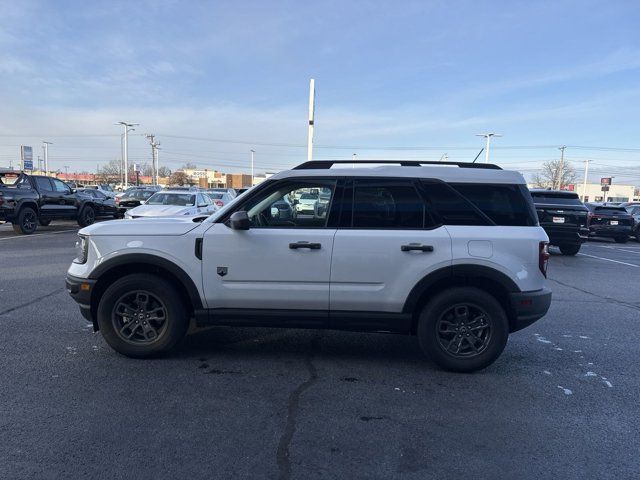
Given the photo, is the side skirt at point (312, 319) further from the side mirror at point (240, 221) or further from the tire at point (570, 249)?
the tire at point (570, 249)

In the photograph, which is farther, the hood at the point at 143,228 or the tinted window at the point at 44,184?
the tinted window at the point at 44,184

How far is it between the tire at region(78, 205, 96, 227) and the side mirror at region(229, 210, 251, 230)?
53.4 ft

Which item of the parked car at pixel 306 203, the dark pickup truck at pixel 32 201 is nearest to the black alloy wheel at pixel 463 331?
the parked car at pixel 306 203

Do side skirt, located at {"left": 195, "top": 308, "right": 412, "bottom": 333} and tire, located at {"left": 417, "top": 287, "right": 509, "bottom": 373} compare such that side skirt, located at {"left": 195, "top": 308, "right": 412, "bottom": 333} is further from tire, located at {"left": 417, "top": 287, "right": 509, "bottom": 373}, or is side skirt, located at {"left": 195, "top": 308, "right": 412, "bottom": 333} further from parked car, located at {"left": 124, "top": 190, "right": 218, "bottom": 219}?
parked car, located at {"left": 124, "top": 190, "right": 218, "bottom": 219}

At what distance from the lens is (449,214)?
445 centimetres

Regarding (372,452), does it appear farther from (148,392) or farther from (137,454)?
(148,392)

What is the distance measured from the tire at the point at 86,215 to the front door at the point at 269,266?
16.1 m

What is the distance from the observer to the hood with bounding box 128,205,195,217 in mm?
13156

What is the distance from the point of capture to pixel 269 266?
4.41m

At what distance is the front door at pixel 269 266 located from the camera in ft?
14.4

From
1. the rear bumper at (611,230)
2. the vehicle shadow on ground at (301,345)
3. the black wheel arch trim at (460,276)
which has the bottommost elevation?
the vehicle shadow on ground at (301,345)

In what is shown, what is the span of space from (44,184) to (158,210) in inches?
229

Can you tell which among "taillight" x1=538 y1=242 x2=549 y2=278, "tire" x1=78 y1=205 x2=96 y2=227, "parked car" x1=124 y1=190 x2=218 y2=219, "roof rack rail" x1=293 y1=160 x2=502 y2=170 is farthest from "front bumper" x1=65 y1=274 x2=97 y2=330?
"tire" x1=78 y1=205 x2=96 y2=227

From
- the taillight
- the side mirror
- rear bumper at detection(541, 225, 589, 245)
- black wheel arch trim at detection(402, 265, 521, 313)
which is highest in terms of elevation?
the side mirror
